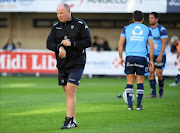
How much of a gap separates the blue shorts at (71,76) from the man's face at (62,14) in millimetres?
845

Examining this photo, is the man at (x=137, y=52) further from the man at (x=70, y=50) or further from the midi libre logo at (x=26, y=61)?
the midi libre logo at (x=26, y=61)

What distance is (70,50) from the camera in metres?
8.00

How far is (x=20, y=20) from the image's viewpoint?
30.2 m

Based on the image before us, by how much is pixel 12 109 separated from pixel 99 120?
274cm

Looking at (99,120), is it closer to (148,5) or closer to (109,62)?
(109,62)

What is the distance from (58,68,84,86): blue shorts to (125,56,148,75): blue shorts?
2.71m

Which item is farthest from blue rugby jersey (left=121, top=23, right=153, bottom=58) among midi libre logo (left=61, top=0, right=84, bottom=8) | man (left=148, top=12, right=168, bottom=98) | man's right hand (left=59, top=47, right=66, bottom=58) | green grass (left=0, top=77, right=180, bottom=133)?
midi libre logo (left=61, top=0, right=84, bottom=8)

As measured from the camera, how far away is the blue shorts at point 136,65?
1055 centimetres

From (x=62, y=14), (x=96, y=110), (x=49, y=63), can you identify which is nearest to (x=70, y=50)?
(x=62, y=14)

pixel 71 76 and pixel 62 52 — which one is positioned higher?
pixel 62 52

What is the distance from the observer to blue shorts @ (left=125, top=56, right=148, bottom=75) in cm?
1055

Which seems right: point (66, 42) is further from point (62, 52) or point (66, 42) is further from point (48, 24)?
point (48, 24)

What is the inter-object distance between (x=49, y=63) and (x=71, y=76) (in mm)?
16766

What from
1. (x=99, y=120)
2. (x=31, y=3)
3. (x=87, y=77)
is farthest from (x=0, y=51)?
(x=99, y=120)
